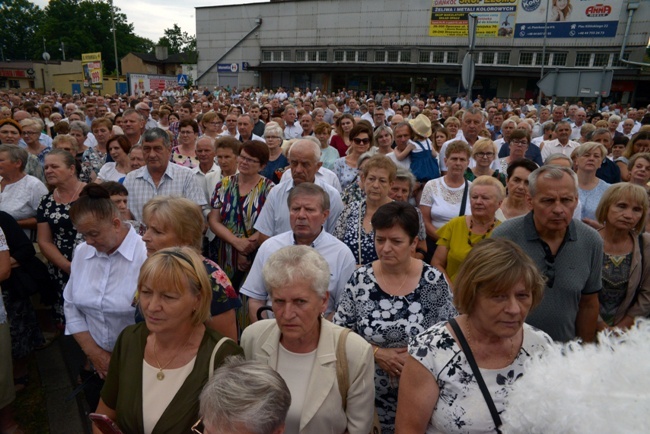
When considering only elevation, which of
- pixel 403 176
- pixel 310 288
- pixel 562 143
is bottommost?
pixel 310 288

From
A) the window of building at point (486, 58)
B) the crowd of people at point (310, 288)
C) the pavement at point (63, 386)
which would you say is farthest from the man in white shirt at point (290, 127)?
the window of building at point (486, 58)

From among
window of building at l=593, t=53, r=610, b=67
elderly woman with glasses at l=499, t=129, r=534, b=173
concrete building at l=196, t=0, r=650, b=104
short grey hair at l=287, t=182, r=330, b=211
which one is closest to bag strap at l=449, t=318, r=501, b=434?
short grey hair at l=287, t=182, r=330, b=211

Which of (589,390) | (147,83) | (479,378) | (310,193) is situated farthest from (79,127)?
(147,83)

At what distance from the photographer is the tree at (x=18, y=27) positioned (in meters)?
81.8

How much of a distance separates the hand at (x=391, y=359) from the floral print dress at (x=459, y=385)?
22.6 inches

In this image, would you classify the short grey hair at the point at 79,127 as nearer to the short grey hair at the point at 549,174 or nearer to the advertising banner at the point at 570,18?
the short grey hair at the point at 549,174

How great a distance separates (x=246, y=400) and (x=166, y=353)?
0.78 metres

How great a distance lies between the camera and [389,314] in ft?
8.70

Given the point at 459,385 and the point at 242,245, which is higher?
the point at 459,385

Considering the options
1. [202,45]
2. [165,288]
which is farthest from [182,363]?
[202,45]

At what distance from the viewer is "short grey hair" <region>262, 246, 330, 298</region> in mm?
2234

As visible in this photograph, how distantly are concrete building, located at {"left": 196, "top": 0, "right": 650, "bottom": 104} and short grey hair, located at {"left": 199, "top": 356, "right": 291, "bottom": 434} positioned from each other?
119 feet

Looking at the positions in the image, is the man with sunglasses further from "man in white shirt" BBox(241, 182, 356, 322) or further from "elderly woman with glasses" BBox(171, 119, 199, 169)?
"elderly woman with glasses" BBox(171, 119, 199, 169)

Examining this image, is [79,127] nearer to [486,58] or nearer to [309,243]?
[309,243]
